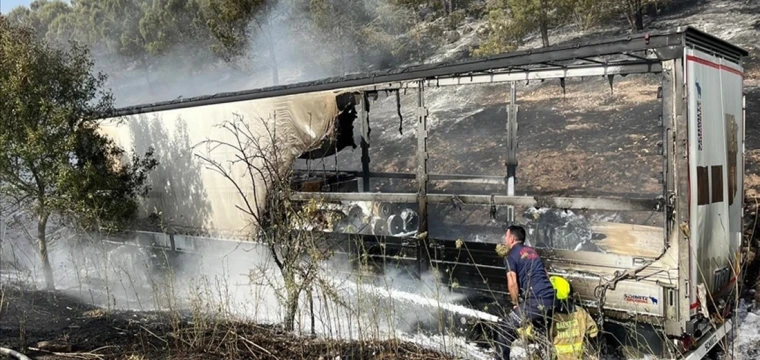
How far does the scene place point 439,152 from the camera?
58.6ft

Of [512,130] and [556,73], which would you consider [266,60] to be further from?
[556,73]

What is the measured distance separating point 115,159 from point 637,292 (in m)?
9.18

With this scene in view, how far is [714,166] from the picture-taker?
19.1 feet

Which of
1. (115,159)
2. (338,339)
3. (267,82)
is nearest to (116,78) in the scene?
(267,82)

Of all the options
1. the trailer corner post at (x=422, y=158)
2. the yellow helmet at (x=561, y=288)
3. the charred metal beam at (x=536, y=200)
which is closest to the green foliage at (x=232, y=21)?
the charred metal beam at (x=536, y=200)

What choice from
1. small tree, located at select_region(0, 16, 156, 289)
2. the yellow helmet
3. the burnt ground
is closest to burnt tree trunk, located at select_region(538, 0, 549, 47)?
small tree, located at select_region(0, 16, 156, 289)

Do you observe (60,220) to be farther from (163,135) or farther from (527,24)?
(527,24)

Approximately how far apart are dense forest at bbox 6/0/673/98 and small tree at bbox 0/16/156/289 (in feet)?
54.9

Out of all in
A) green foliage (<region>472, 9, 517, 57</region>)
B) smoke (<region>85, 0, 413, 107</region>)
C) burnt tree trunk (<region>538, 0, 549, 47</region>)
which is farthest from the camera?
smoke (<region>85, 0, 413, 107</region>)

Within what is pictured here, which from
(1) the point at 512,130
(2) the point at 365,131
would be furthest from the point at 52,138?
(1) the point at 512,130

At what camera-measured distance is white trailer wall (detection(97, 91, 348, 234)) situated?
346 inches

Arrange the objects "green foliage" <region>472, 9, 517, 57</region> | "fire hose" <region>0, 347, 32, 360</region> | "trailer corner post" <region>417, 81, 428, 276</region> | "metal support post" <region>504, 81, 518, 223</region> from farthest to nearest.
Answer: "green foliage" <region>472, 9, 517, 57</region> < "metal support post" <region>504, 81, 518, 223</region> < "trailer corner post" <region>417, 81, 428, 276</region> < "fire hose" <region>0, 347, 32, 360</region>

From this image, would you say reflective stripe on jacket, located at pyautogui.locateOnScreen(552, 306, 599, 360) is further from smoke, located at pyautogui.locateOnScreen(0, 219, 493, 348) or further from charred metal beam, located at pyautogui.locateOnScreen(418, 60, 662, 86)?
charred metal beam, located at pyautogui.locateOnScreen(418, 60, 662, 86)

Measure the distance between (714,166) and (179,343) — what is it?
582 cm
